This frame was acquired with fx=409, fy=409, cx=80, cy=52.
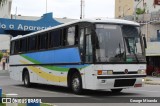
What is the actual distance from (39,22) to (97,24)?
1050 inches

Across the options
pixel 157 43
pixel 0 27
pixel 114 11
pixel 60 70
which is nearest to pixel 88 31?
pixel 60 70

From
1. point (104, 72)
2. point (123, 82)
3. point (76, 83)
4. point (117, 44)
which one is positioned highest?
point (117, 44)

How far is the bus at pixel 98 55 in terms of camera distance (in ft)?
53.9

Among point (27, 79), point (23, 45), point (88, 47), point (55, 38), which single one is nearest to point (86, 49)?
point (88, 47)

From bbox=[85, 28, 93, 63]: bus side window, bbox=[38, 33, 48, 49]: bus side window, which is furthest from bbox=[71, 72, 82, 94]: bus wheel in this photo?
bbox=[38, 33, 48, 49]: bus side window

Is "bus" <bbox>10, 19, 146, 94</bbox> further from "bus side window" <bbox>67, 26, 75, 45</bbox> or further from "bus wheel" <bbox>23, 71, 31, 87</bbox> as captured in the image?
"bus wheel" <bbox>23, 71, 31, 87</bbox>

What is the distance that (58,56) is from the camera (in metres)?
19.6

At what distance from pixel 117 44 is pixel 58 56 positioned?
12.7ft

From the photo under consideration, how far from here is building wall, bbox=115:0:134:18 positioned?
329 feet

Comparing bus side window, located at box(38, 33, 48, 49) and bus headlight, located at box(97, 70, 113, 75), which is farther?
bus side window, located at box(38, 33, 48, 49)

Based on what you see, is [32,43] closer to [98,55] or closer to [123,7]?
[98,55]

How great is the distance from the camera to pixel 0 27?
4022 cm

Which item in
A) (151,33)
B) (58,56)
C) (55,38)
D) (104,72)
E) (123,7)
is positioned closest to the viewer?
(104,72)

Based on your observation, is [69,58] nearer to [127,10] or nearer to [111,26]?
[111,26]
